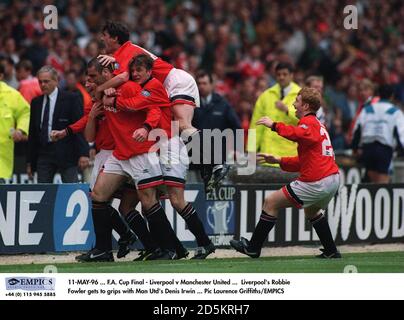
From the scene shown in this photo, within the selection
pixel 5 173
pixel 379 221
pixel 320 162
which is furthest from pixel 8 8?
pixel 320 162

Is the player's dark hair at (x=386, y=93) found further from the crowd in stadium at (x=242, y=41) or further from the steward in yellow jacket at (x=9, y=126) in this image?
the steward in yellow jacket at (x=9, y=126)

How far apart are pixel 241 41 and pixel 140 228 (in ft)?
39.7

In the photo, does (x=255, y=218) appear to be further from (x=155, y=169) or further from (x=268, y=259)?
(x=155, y=169)

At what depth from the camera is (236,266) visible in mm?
11891

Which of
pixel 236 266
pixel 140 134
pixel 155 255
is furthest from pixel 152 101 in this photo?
pixel 236 266

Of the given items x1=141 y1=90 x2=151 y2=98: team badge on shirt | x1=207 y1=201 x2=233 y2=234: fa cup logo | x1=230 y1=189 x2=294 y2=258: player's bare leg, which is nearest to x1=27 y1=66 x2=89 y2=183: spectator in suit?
x1=207 y1=201 x2=233 y2=234: fa cup logo

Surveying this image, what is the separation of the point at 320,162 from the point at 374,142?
195 inches

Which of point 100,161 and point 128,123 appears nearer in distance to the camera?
point 128,123

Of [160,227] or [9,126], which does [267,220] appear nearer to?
[160,227]

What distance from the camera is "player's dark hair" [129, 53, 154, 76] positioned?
12.1 metres

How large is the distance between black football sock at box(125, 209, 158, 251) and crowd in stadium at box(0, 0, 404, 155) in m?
4.95

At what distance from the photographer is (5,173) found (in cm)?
1443

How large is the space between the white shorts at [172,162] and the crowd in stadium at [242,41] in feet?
16.6

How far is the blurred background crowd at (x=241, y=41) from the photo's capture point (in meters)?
19.3
